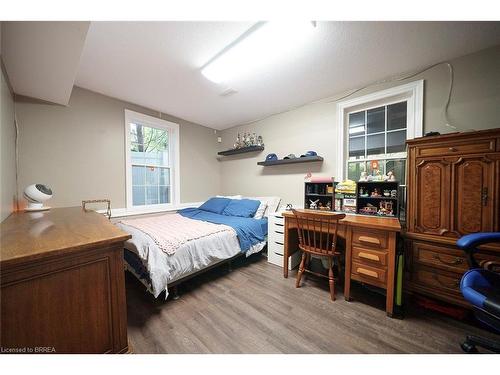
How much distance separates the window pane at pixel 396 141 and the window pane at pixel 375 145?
0.06 meters

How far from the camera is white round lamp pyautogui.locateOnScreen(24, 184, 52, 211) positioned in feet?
6.40

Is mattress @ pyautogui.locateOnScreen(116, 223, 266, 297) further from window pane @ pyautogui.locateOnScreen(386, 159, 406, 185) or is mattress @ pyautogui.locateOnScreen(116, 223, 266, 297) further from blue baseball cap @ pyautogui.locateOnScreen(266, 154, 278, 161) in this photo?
window pane @ pyautogui.locateOnScreen(386, 159, 406, 185)

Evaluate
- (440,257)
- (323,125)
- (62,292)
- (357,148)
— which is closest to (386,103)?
(357,148)

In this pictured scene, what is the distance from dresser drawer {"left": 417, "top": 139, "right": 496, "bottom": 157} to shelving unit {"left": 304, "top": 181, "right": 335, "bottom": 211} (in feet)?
3.45

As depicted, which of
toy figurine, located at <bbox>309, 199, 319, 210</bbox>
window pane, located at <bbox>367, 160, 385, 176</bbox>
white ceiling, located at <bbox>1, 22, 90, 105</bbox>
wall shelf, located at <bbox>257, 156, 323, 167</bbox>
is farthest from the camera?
wall shelf, located at <bbox>257, 156, 323, 167</bbox>

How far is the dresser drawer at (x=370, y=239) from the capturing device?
1631mm

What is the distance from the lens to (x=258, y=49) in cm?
171

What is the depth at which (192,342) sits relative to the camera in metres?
1.33

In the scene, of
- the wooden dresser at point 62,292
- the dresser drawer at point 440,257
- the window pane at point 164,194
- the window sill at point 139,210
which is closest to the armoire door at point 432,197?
the dresser drawer at point 440,257

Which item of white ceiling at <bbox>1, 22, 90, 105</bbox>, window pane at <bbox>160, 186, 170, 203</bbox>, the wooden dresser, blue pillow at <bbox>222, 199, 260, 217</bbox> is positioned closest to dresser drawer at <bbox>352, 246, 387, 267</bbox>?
blue pillow at <bbox>222, 199, 260, 217</bbox>

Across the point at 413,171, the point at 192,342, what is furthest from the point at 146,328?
the point at 413,171

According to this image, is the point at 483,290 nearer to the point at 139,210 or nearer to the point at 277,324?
the point at 277,324

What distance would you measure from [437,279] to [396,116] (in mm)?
1893

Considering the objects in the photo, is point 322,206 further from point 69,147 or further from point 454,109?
point 69,147
